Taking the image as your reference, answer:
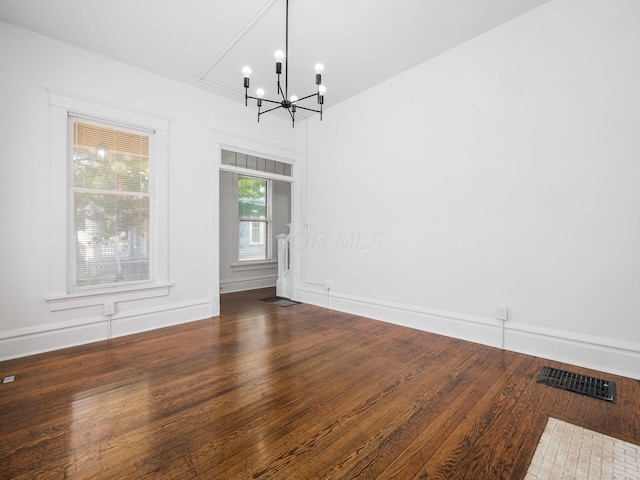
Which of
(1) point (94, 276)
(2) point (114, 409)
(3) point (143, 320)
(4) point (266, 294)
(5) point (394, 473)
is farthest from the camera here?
(4) point (266, 294)

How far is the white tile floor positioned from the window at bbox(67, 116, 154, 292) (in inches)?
158

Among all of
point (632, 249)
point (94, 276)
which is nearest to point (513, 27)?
point (632, 249)

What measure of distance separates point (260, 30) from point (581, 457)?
406 centimetres

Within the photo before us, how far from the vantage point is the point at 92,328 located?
10.7 feet

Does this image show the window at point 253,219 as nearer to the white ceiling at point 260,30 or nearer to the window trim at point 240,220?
the window trim at point 240,220

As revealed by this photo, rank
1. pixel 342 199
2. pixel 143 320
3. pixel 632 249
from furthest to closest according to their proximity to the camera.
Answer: pixel 342 199, pixel 143 320, pixel 632 249

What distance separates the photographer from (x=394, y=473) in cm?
143

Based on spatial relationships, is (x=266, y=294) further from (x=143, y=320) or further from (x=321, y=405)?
(x=321, y=405)

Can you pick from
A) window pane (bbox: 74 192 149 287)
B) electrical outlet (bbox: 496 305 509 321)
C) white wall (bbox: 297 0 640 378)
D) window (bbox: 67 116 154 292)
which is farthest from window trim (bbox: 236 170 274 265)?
electrical outlet (bbox: 496 305 509 321)

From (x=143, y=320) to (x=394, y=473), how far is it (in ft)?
10.9

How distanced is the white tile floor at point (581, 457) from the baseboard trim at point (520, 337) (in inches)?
Answer: 43.4

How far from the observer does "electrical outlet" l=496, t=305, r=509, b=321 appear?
2984 millimetres

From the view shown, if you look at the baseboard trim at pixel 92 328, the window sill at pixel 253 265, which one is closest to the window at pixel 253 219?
Result: the window sill at pixel 253 265

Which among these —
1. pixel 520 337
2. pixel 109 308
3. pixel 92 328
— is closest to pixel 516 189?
pixel 520 337
